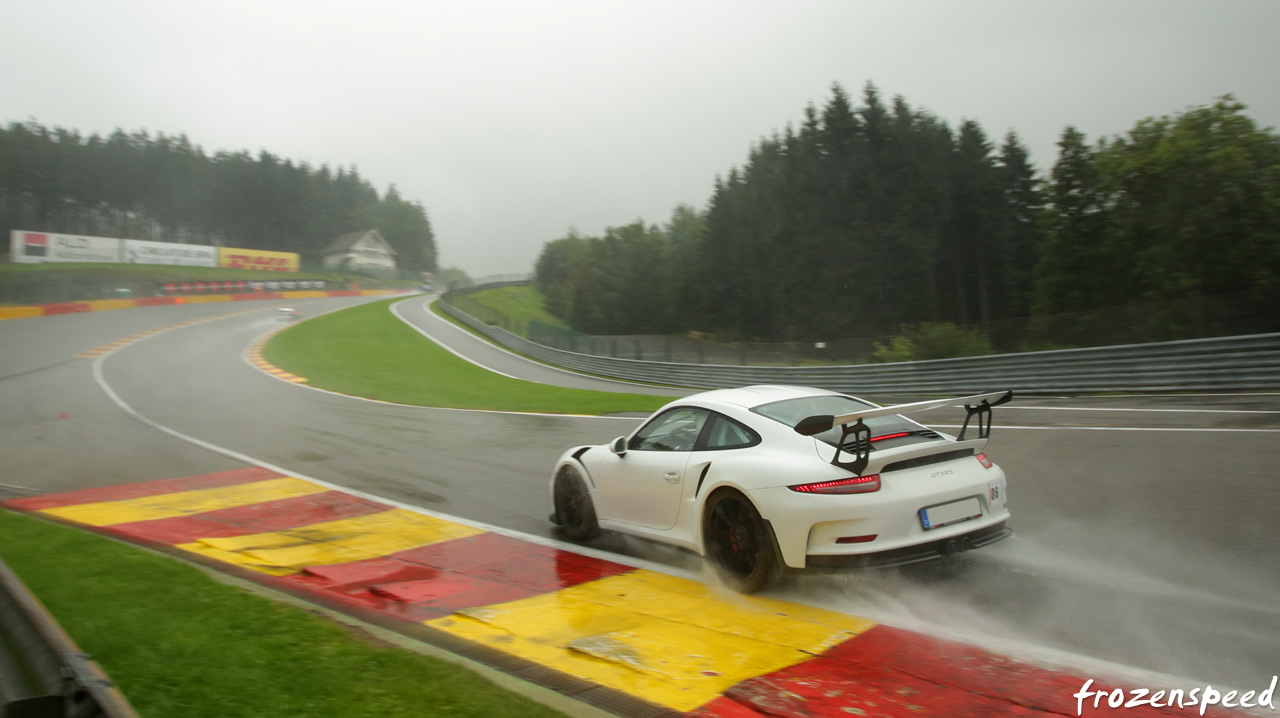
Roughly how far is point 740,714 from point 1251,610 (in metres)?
2.93

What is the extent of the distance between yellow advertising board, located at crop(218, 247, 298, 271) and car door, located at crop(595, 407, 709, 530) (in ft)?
285

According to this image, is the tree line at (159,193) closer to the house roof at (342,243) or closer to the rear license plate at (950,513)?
the house roof at (342,243)

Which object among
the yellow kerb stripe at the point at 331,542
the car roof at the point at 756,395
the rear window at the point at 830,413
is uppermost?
the car roof at the point at 756,395

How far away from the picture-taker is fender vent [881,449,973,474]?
4.75 meters

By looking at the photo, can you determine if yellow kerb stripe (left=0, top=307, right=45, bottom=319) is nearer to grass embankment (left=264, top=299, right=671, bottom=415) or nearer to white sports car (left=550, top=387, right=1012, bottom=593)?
grass embankment (left=264, top=299, right=671, bottom=415)

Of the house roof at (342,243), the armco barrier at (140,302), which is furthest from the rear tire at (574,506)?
the house roof at (342,243)

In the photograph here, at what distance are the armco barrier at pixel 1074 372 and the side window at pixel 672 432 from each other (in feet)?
37.6

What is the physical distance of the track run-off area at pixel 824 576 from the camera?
156 inches

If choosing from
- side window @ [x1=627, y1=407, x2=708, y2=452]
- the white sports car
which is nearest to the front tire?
the white sports car

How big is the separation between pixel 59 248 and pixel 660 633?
76645mm

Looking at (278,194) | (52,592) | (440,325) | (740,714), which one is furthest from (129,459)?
(278,194)

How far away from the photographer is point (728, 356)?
29156mm

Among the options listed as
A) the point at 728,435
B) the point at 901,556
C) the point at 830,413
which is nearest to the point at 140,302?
the point at 728,435

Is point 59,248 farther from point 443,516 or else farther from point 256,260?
point 443,516
